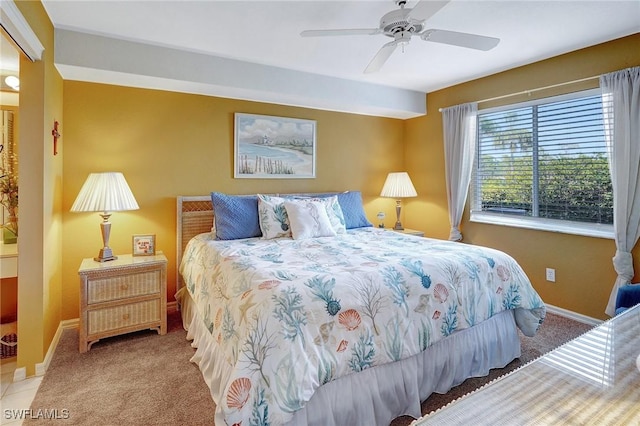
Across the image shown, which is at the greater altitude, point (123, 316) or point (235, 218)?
point (235, 218)

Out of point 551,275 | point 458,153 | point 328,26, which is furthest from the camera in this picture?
point 458,153

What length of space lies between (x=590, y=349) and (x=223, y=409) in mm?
1311

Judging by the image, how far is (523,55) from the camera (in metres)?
3.14

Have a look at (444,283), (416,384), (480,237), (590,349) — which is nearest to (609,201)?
(480,237)

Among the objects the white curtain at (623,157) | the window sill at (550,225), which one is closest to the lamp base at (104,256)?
the window sill at (550,225)

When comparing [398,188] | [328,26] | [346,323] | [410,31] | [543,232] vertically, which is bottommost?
[346,323]

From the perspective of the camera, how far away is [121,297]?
265 centimetres

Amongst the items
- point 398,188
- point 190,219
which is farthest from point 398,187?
point 190,219

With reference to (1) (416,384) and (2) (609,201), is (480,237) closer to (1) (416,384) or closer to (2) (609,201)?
(2) (609,201)

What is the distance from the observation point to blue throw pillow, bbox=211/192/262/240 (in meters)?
2.97

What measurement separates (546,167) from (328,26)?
2.52 metres

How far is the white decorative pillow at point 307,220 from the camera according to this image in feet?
9.82

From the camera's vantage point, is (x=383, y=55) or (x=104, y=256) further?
(x=104, y=256)

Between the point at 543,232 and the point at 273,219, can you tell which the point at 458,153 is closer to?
the point at 543,232
